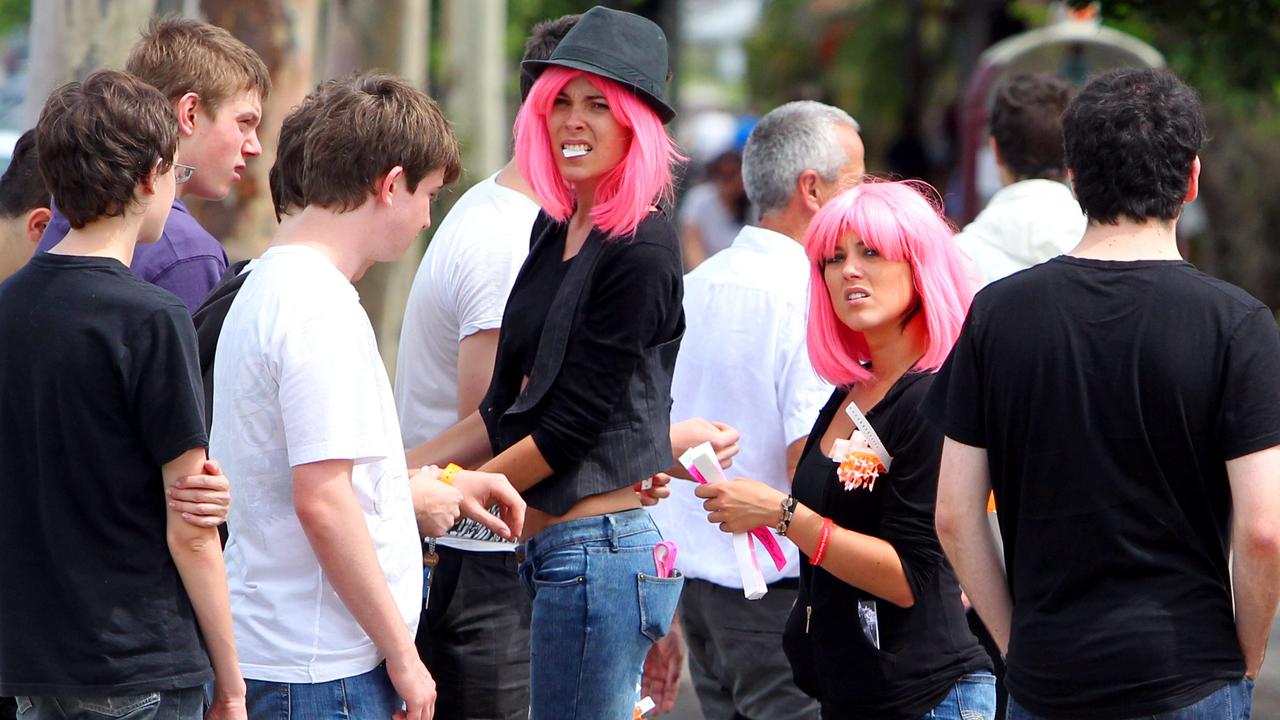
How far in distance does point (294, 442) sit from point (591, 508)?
82 centimetres

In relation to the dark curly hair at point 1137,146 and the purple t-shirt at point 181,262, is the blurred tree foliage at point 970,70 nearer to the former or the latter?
the dark curly hair at point 1137,146

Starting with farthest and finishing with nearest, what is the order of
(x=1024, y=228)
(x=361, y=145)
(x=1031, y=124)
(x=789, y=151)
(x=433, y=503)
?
(x=1031, y=124), (x=1024, y=228), (x=789, y=151), (x=433, y=503), (x=361, y=145)

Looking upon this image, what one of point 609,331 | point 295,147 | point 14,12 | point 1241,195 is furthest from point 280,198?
point 14,12

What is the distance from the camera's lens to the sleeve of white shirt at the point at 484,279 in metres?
3.65

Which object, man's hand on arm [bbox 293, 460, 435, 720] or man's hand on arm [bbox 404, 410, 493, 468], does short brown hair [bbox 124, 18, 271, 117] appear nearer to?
man's hand on arm [bbox 404, 410, 493, 468]

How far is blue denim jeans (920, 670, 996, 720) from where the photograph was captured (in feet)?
10.3

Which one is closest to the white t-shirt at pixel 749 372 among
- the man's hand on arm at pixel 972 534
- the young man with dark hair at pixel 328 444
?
the man's hand on arm at pixel 972 534

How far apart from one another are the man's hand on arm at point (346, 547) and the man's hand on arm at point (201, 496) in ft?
0.41

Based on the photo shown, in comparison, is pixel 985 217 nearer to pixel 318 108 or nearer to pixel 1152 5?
pixel 1152 5

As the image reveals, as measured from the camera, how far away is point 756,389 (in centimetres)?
409

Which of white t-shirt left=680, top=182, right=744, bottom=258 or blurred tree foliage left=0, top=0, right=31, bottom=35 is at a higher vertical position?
blurred tree foliage left=0, top=0, right=31, bottom=35

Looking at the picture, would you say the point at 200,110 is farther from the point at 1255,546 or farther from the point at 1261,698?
the point at 1261,698

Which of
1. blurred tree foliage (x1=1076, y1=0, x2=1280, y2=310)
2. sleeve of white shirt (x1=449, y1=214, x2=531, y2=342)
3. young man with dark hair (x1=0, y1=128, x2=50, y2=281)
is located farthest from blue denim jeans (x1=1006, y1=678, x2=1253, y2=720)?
blurred tree foliage (x1=1076, y1=0, x2=1280, y2=310)

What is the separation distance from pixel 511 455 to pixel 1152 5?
3662 millimetres
